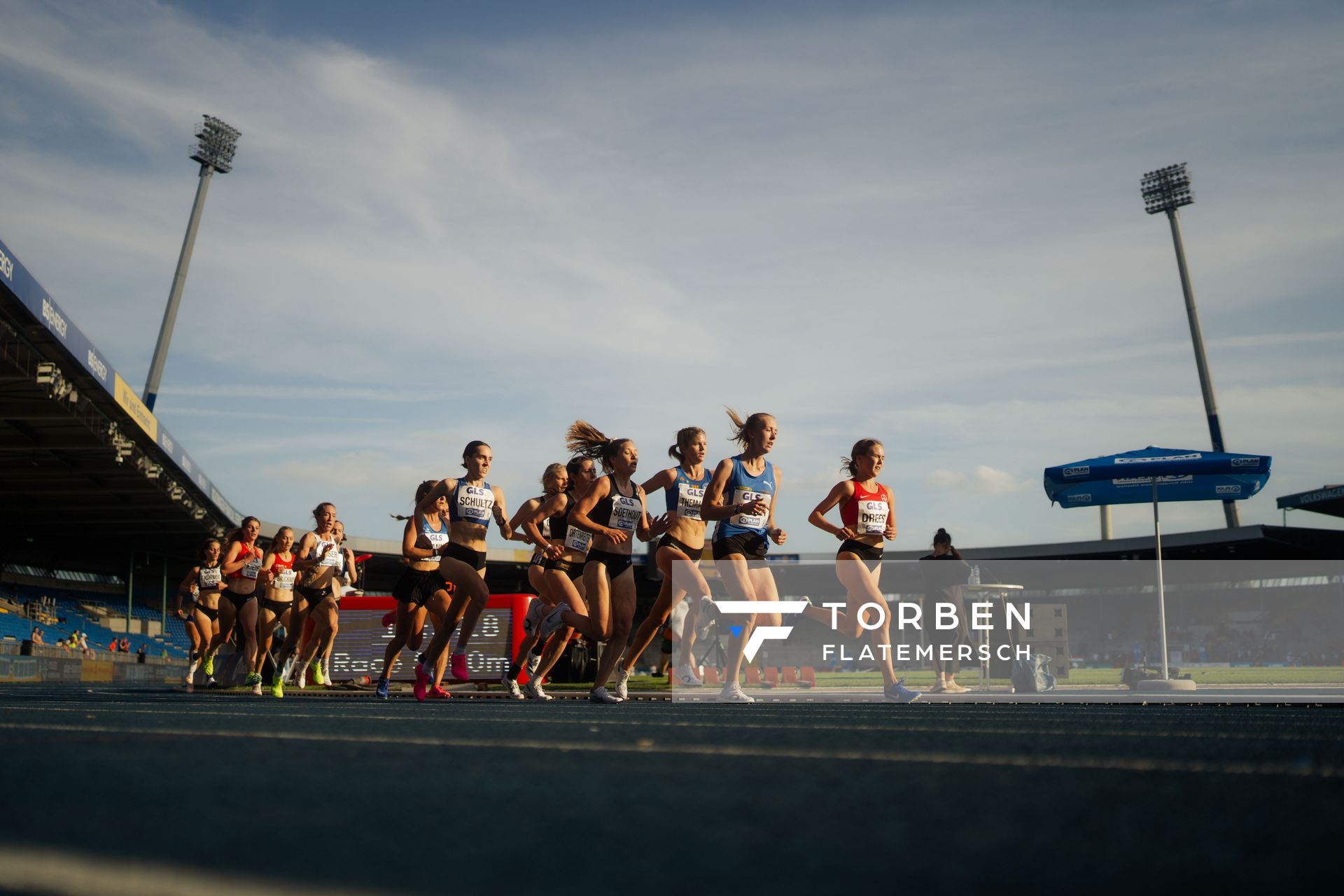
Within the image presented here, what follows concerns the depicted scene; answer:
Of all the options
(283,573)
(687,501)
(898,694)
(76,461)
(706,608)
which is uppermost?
(76,461)

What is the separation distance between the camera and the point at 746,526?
26.5 feet

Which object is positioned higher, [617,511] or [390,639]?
[617,511]

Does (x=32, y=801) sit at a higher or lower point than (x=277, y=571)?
lower

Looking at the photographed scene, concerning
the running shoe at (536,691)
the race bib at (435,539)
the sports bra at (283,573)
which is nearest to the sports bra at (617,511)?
the running shoe at (536,691)

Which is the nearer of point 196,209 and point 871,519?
point 871,519

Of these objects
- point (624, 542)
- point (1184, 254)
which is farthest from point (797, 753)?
point (1184, 254)

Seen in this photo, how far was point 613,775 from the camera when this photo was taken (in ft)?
7.32

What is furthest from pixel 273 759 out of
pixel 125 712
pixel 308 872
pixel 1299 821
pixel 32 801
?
pixel 125 712

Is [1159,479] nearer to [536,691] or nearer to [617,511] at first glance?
[536,691]

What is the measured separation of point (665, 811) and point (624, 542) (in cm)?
563

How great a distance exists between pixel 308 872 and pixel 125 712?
4.28 meters

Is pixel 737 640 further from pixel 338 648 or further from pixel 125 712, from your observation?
pixel 338 648

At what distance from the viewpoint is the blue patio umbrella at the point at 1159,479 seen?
15.8 metres

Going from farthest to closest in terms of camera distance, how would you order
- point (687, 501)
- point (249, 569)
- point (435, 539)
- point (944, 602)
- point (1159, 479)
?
point (1159, 479)
point (249, 569)
point (944, 602)
point (435, 539)
point (687, 501)
